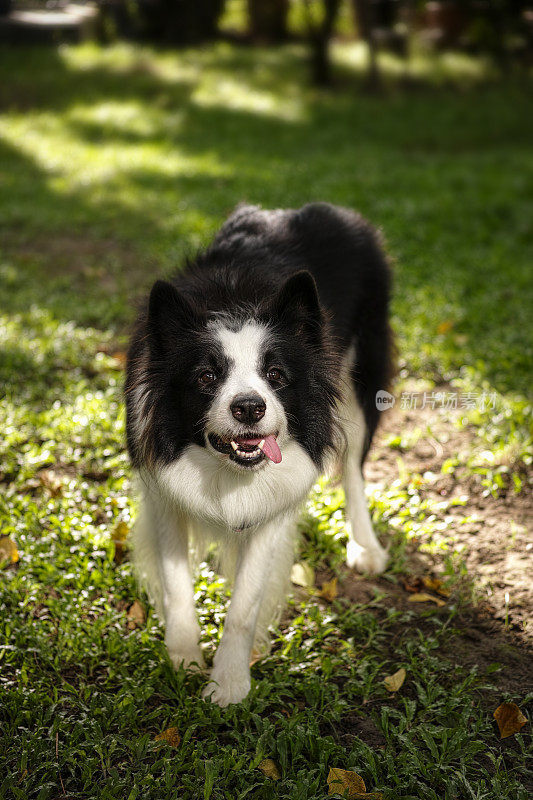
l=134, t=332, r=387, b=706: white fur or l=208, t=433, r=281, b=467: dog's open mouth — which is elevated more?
l=208, t=433, r=281, b=467: dog's open mouth

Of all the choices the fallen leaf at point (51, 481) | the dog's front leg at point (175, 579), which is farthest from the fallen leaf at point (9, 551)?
the dog's front leg at point (175, 579)

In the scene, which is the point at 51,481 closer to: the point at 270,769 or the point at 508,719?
the point at 270,769

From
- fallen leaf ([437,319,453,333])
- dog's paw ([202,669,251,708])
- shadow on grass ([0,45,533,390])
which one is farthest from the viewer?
shadow on grass ([0,45,533,390])

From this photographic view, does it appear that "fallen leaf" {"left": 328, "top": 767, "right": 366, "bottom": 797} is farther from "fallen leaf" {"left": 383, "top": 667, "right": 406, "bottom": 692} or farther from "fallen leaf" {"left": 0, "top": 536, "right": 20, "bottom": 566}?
"fallen leaf" {"left": 0, "top": 536, "right": 20, "bottom": 566}

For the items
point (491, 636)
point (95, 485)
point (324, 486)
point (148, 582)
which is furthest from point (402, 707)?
point (95, 485)

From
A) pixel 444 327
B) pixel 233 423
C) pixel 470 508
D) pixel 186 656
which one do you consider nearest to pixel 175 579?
pixel 186 656

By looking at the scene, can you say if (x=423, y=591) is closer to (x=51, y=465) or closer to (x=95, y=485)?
(x=95, y=485)

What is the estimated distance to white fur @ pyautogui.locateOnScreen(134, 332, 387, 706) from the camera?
2.53 m

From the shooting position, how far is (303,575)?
136 inches

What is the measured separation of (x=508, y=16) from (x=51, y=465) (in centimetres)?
1854

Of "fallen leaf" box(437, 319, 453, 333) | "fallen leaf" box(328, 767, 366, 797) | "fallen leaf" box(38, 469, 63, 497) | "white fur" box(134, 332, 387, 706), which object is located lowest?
"fallen leaf" box(437, 319, 453, 333)

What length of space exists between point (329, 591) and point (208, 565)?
0.57 meters

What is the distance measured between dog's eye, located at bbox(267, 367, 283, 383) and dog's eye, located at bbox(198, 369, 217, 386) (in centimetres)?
18

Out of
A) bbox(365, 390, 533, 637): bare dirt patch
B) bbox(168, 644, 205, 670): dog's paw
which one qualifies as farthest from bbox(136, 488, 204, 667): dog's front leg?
bbox(365, 390, 533, 637): bare dirt patch
